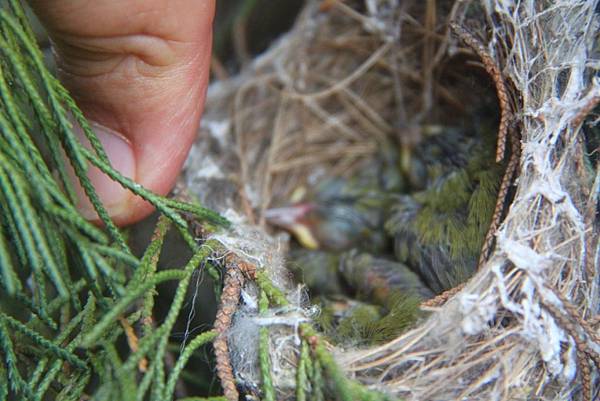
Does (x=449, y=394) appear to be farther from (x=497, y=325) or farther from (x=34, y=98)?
(x=34, y=98)

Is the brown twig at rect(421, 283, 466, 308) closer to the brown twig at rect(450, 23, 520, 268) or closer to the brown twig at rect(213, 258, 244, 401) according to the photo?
the brown twig at rect(450, 23, 520, 268)

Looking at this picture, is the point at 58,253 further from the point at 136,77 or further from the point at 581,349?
the point at 581,349

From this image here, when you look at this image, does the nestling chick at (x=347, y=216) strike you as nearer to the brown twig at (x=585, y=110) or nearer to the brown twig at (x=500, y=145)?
the brown twig at (x=500, y=145)

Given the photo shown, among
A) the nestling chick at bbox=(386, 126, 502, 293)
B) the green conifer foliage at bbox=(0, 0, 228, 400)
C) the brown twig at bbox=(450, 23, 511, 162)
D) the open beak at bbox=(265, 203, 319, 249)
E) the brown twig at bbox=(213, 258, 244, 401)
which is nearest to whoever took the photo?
the green conifer foliage at bbox=(0, 0, 228, 400)

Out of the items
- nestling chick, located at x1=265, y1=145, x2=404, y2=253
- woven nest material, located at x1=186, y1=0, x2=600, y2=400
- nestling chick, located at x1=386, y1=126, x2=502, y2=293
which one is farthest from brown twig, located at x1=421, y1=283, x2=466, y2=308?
nestling chick, located at x1=265, y1=145, x2=404, y2=253

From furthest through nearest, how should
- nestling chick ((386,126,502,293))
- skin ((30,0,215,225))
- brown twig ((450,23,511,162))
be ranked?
nestling chick ((386,126,502,293)), brown twig ((450,23,511,162)), skin ((30,0,215,225))
